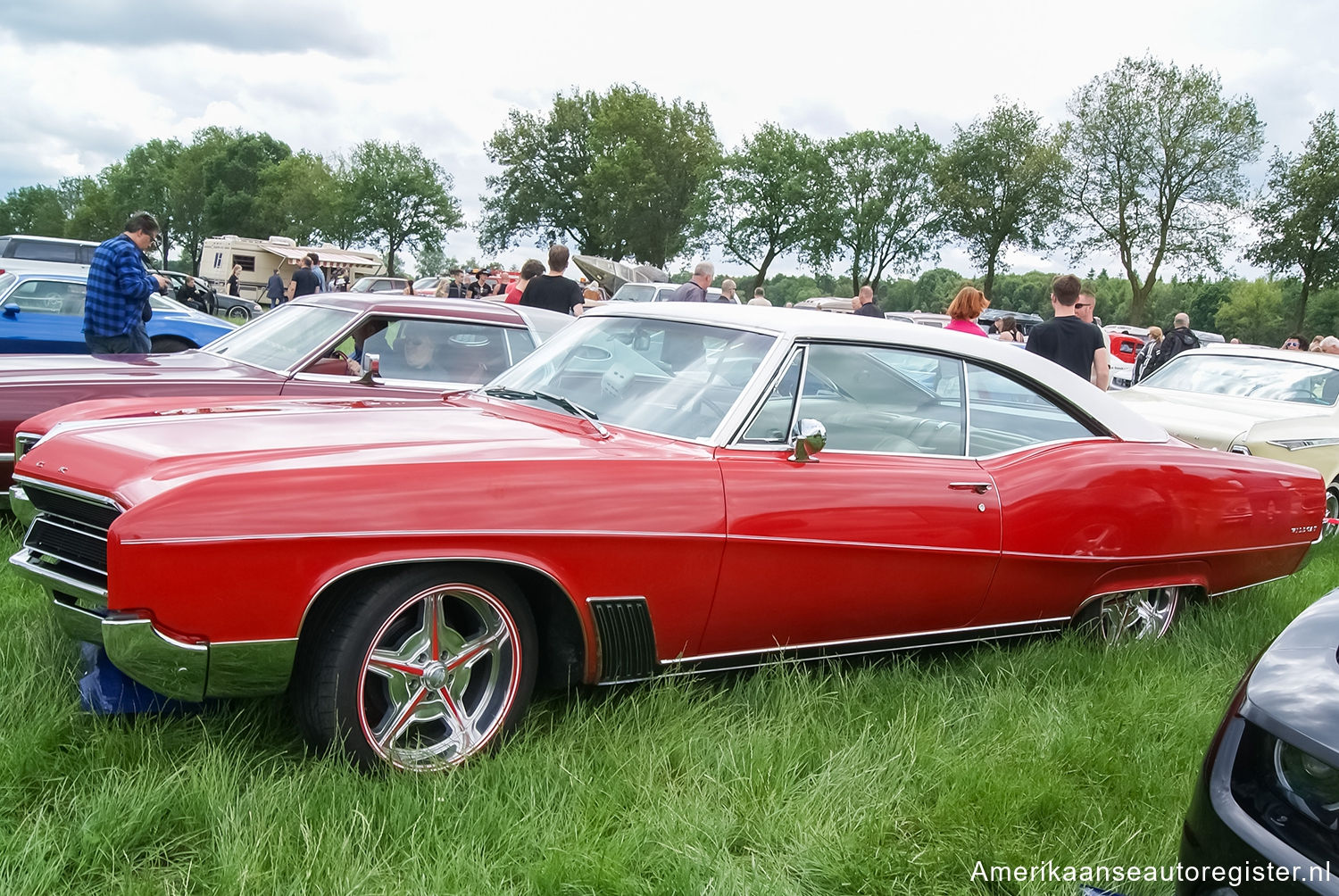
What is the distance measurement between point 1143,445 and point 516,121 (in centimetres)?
5726

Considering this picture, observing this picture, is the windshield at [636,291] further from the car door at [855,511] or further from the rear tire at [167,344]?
the car door at [855,511]

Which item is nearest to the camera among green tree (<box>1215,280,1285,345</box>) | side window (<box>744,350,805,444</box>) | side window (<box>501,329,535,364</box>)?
side window (<box>744,350,805,444</box>)

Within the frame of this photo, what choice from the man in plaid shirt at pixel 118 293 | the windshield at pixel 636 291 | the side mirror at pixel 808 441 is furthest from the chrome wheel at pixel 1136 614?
the windshield at pixel 636 291

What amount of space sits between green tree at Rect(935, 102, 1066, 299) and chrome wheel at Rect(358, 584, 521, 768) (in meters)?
43.1

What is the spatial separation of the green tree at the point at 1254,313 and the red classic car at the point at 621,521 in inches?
3044

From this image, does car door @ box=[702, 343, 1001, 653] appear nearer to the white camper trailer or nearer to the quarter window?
the quarter window

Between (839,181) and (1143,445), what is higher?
(839,181)

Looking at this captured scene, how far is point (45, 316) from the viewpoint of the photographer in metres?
10.2

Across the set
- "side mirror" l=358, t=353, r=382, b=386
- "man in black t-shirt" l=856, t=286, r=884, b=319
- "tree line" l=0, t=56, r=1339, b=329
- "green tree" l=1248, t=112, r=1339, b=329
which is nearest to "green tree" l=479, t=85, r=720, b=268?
"tree line" l=0, t=56, r=1339, b=329

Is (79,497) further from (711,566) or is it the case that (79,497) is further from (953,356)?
(953,356)

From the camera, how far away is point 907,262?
4997 cm

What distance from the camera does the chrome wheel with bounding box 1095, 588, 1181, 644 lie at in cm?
416

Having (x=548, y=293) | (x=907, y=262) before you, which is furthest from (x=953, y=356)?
(x=907, y=262)

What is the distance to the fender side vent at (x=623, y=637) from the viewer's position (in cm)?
296
